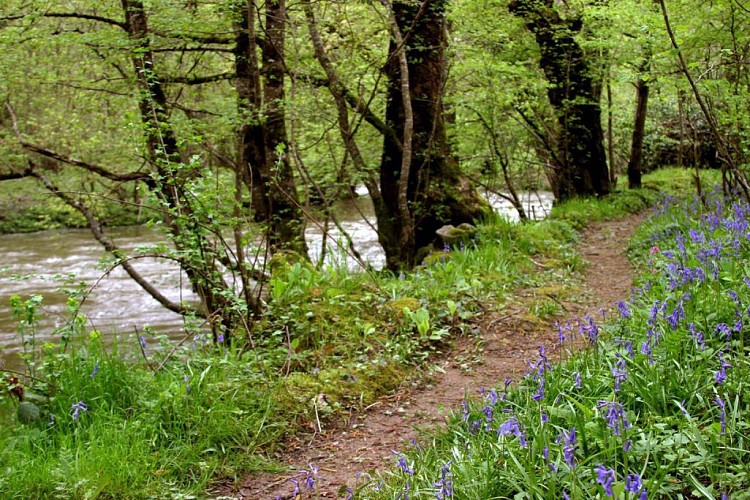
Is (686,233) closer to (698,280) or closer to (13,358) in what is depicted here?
(698,280)

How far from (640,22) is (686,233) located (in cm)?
356

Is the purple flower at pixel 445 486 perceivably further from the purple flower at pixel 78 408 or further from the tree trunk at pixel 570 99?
the tree trunk at pixel 570 99

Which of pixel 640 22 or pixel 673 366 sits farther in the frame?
pixel 640 22

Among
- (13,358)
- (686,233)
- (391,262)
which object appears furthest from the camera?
(391,262)

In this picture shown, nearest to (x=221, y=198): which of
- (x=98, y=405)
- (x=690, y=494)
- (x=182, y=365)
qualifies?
(x=182, y=365)

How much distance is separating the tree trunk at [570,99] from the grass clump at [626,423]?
8.06m

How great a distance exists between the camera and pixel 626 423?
2.40m

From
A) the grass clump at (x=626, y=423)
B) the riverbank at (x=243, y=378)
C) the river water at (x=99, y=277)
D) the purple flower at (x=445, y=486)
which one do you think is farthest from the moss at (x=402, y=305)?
the purple flower at (x=445, y=486)

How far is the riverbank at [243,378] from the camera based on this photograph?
10.1 ft

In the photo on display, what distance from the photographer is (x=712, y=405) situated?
2.58 meters

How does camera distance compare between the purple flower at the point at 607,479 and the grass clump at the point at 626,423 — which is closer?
the purple flower at the point at 607,479

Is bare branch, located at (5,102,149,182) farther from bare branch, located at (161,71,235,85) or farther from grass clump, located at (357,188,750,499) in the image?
grass clump, located at (357,188,750,499)

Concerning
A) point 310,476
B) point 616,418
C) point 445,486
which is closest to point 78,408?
point 310,476

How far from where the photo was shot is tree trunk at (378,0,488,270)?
8297 millimetres
